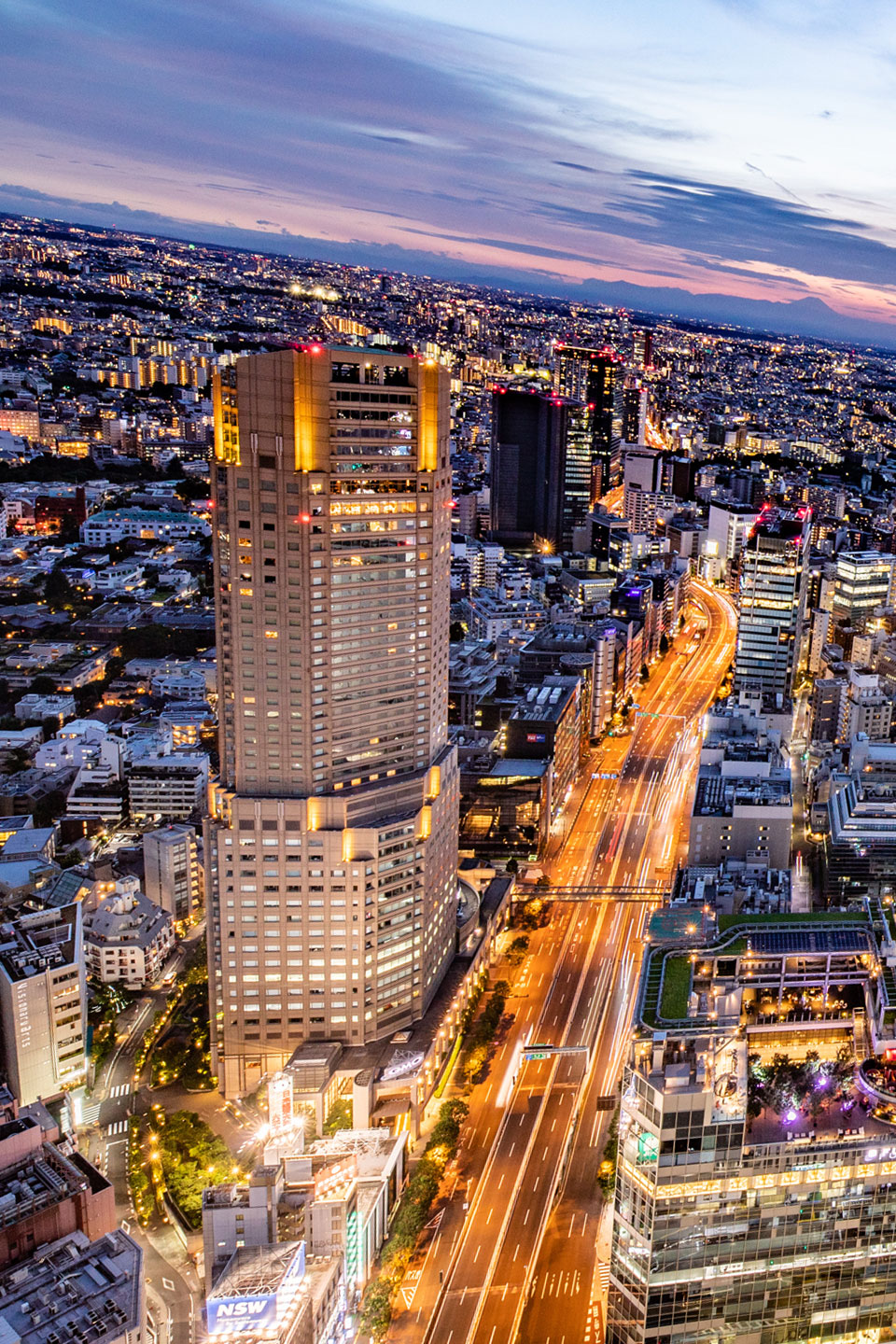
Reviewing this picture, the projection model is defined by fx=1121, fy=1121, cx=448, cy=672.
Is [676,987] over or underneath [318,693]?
underneath

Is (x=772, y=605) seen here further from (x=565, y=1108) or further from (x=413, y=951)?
(x=565, y=1108)

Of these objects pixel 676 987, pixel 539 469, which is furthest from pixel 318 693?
pixel 539 469

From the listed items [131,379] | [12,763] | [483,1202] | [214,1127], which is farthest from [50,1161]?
[131,379]

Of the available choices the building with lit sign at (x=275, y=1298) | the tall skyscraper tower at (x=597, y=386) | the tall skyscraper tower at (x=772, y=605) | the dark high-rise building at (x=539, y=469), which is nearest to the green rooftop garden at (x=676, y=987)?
the building with lit sign at (x=275, y=1298)

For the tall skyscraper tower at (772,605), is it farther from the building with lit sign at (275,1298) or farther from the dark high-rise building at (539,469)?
the building with lit sign at (275,1298)

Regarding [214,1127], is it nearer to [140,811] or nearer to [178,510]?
[140,811]
